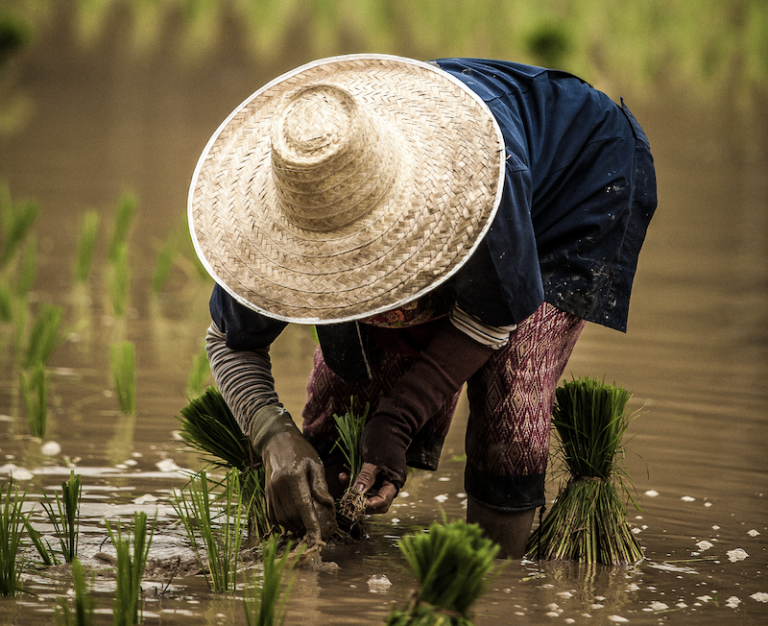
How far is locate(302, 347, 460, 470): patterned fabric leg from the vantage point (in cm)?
258

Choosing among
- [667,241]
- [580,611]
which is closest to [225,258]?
[580,611]

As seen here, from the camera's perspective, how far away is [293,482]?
215 centimetres

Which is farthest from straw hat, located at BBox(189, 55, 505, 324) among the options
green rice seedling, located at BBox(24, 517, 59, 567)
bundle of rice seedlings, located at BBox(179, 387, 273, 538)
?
green rice seedling, located at BBox(24, 517, 59, 567)

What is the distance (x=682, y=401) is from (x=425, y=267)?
2204 millimetres

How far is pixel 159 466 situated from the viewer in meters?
3.03

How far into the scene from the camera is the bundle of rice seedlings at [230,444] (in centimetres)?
250

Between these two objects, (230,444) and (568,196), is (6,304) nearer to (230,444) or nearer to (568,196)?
(230,444)

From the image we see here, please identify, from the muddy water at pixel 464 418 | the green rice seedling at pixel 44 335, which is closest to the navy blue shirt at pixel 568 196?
the muddy water at pixel 464 418

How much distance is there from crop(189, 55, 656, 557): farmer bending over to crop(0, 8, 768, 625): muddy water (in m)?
0.24

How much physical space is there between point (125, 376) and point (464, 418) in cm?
118

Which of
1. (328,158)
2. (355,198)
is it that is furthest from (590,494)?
(328,158)

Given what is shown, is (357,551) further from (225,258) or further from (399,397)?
(225,258)

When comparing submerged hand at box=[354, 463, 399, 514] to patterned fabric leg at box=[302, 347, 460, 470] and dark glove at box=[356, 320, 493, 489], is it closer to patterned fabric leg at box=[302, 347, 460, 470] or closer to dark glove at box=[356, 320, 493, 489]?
dark glove at box=[356, 320, 493, 489]

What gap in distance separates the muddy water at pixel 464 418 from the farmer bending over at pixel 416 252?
0.77ft
